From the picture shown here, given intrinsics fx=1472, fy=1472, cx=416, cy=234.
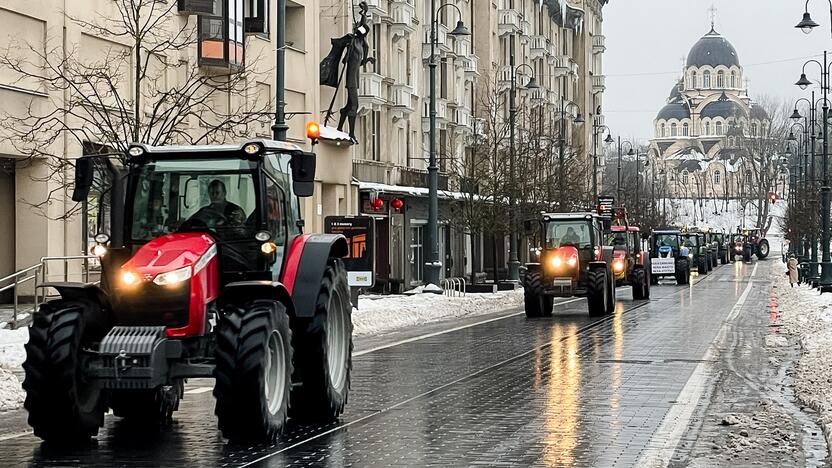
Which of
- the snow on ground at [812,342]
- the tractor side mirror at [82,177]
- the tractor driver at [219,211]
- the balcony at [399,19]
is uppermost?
the balcony at [399,19]

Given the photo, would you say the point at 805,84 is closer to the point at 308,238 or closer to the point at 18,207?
the point at 18,207

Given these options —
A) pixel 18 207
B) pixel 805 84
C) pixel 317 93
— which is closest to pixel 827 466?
pixel 18 207

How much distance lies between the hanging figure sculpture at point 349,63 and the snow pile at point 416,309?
301 inches

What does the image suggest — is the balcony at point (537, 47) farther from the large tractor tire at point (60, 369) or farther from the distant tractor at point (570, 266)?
the large tractor tire at point (60, 369)

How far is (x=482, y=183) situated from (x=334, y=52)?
1265 cm

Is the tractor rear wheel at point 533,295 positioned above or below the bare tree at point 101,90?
below

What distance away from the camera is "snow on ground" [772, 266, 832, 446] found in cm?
1484

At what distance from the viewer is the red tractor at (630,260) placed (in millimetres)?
44906

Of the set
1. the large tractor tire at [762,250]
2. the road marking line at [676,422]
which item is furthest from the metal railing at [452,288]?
the large tractor tire at [762,250]

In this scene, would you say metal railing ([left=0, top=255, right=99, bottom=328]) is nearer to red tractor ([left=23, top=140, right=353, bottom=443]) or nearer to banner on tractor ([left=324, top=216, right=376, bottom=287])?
banner on tractor ([left=324, top=216, right=376, bottom=287])

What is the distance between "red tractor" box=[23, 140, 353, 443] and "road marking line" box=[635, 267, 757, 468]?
9.54ft

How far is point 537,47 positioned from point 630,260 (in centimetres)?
4058

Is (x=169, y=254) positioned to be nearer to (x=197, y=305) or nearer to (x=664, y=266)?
(x=197, y=305)

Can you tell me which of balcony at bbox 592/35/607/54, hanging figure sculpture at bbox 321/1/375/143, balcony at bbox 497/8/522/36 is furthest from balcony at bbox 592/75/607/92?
hanging figure sculpture at bbox 321/1/375/143
